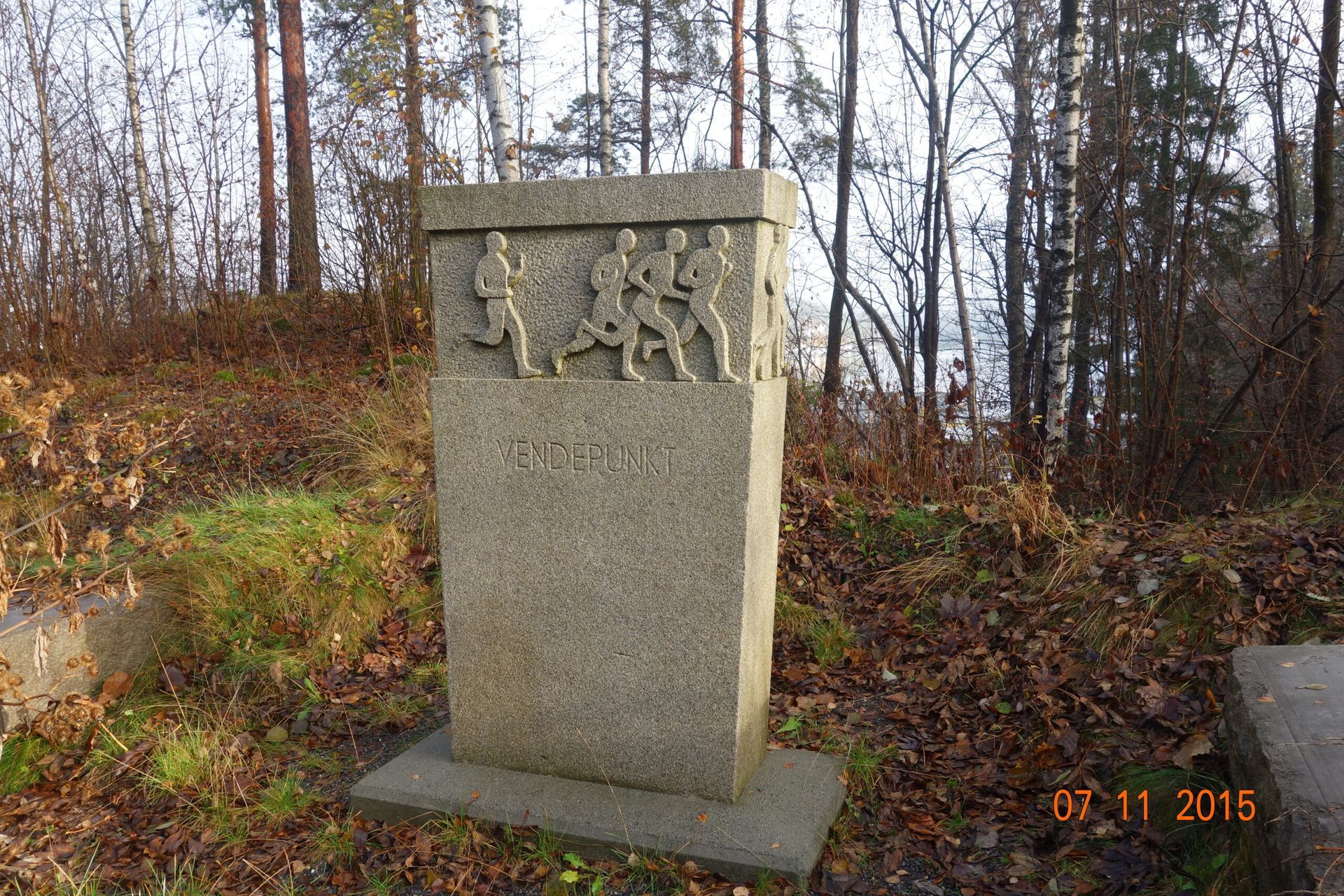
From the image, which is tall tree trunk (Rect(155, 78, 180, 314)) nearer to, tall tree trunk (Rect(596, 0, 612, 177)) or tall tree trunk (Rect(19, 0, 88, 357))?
tall tree trunk (Rect(19, 0, 88, 357))

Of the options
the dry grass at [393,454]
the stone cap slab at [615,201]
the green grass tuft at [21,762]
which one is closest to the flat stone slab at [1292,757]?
the stone cap slab at [615,201]

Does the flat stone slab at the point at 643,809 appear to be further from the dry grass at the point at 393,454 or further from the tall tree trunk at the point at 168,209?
the tall tree trunk at the point at 168,209

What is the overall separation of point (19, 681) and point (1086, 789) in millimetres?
3877

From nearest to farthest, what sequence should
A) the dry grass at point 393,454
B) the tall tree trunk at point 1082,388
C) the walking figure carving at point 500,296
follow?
the walking figure carving at point 500,296
the dry grass at point 393,454
the tall tree trunk at point 1082,388

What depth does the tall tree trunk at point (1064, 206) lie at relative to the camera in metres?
6.53

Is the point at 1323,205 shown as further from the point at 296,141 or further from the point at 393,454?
the point at 296,141

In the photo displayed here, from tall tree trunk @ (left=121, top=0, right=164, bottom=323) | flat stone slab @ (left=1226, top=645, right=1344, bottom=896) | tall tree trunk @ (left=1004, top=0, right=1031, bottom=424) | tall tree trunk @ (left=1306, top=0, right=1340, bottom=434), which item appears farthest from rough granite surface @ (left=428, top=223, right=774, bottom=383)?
tall tree trunk @ (left=121, top=0, right=164, bottom=323)

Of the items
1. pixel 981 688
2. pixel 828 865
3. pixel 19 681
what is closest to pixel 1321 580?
pixel 981 688

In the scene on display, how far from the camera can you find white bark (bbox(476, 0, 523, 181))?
24.7ft

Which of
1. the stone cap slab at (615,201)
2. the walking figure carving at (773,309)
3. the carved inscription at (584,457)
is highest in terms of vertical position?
the stone cap slab at (615,201)

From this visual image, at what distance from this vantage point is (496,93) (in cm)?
→ 770
